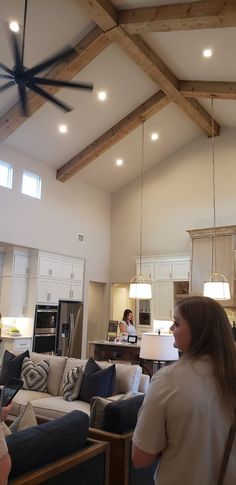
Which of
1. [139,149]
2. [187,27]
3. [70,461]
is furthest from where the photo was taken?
[139,149]

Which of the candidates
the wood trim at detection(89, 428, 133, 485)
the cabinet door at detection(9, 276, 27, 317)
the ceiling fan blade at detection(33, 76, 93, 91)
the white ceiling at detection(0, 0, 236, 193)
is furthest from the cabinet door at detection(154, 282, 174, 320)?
the wood trim at detection(89, 428, 133, 485)

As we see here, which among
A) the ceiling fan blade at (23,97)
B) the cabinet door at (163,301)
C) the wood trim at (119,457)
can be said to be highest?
the ceiling fan blade at (23,97)

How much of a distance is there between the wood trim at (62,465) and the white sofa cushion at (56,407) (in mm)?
1732

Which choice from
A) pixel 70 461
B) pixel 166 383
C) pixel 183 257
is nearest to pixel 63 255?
pixel 183 257

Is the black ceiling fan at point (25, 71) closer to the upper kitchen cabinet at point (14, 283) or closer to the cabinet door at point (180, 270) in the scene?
the upper kitchen cabinet at point (14, 283)

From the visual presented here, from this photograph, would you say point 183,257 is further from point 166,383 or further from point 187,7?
point 166,383

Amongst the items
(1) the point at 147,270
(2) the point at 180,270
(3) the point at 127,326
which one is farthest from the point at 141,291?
(1) the point at 147,270

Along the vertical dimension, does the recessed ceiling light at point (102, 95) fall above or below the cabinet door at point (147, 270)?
above

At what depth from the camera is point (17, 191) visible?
7582mm

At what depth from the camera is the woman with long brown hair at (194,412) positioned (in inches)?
42.0

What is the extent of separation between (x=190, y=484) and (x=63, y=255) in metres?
7.65

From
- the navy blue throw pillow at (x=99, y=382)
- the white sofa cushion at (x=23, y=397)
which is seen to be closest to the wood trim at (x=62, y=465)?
the navy blue throw pillow at (x=99, y=382)

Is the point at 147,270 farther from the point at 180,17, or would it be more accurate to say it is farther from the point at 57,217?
the point at 180,17

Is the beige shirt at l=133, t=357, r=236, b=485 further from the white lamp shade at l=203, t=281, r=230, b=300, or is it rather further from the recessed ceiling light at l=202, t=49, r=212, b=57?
the recessed ceiling light at l=202, t=49, r=212, b=57
